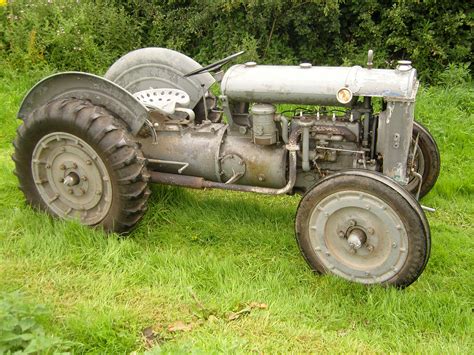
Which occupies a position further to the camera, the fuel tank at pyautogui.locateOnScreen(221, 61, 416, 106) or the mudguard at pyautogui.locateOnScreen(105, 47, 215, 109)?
the mudguard at pyautogui.locateOnScreen(105, 47, 215, 109)

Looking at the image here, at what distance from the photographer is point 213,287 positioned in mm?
3930

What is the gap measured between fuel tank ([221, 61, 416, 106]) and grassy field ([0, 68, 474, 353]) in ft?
3.64

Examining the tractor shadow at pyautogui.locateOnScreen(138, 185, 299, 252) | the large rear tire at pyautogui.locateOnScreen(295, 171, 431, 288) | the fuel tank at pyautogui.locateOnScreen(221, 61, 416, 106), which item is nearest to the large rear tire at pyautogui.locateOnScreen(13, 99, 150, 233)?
the tractor shadow at pyautogui.locateOnScreen(138, 185, 299, 252)

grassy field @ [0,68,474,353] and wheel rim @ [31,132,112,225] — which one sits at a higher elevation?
wheel rim @ [31,132,112,225]

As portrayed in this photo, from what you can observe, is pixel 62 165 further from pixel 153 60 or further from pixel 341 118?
pixel 341 118

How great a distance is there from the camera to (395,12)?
25.5 feet

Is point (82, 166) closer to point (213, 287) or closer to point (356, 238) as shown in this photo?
point (213, 287)

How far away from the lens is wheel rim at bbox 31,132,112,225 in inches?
171

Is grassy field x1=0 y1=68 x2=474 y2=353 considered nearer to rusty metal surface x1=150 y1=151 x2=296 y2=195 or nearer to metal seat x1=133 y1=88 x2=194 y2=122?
rusty metal surface x1=150 y1=151 x2=296 y2=195

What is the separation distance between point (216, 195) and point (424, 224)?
2123 millimetres

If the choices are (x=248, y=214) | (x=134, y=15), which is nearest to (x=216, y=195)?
(x=248, y=214)

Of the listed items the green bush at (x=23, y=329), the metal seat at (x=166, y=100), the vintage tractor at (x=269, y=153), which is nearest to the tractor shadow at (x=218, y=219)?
the vintage tractor at (x=269, y=153)

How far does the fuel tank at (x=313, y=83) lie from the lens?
3.89m

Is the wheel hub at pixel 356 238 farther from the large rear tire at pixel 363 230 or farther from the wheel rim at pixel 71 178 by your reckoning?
the wheel rim at pixel 71 178
